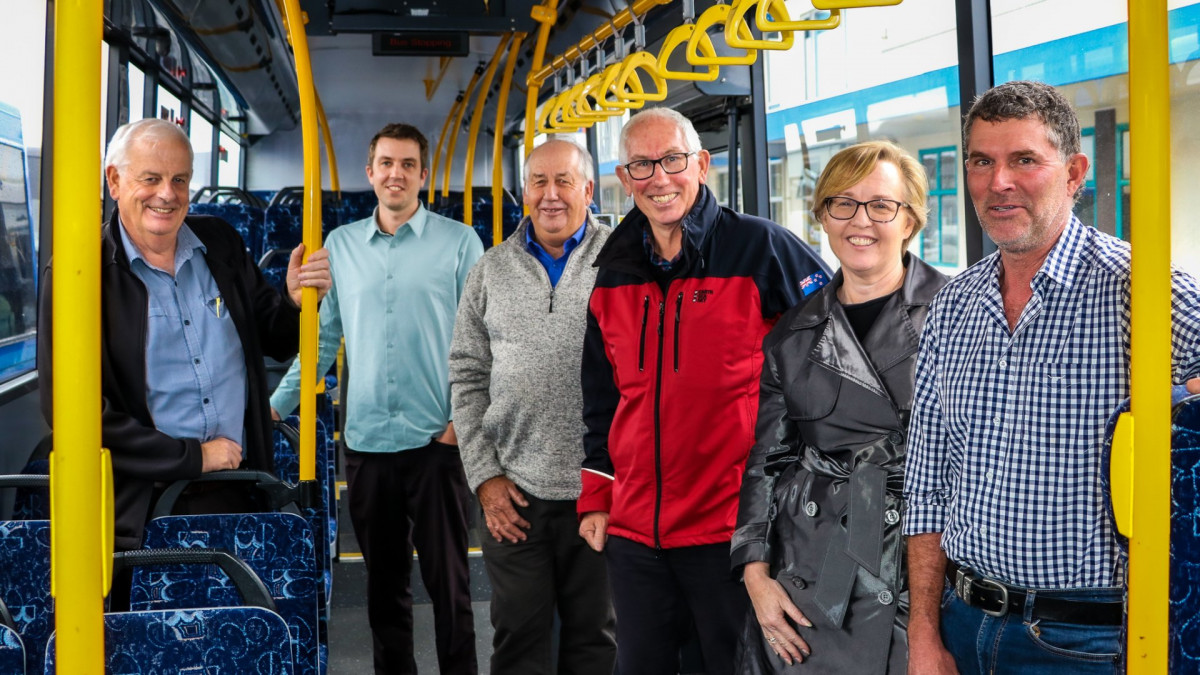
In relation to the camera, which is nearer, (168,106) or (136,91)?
(136,91)

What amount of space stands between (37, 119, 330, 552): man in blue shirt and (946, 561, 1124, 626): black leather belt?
159cm

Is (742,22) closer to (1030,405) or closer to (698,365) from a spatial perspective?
(698,365)

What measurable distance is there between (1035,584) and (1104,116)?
1930 mm

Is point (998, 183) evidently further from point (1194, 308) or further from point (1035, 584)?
point (1035, 584)

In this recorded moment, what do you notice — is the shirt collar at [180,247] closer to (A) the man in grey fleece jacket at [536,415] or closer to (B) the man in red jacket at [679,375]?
(A) the man in grey fleece jacket at [536,415]

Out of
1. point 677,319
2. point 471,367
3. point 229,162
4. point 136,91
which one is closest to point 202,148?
point 229,162

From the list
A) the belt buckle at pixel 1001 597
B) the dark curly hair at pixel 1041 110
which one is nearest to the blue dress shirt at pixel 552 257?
the dark curly hair at pixel 1041 110

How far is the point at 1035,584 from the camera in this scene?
1.62 metres

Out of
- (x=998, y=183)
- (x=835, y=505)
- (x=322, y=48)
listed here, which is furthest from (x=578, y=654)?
(x=322, y=48)

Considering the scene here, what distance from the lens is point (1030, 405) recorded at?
5.30ft

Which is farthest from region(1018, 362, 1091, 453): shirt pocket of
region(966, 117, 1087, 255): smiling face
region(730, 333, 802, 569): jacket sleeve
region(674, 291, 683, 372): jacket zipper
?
region(674, 291, 683, 372): jacket zipper

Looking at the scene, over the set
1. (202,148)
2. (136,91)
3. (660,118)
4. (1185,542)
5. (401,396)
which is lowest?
(1185,542)

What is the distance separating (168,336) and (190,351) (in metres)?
0.06

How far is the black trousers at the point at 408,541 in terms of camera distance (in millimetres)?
3488
